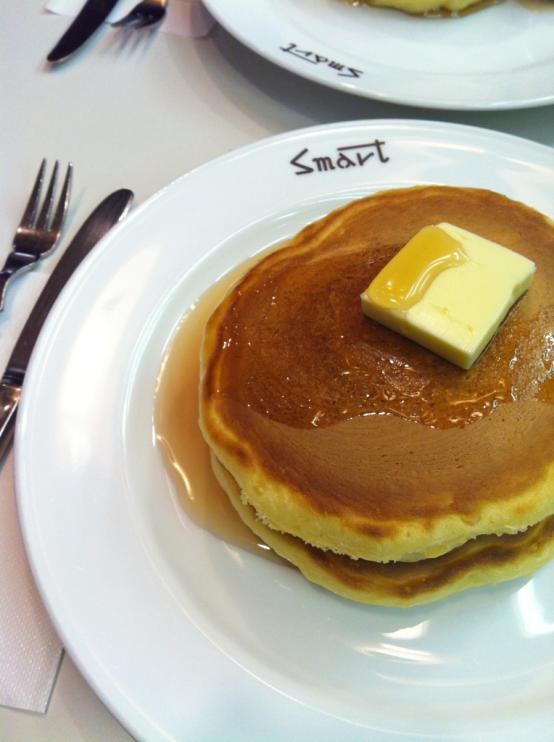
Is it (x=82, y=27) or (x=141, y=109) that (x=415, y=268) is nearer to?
(x=141, y=109)

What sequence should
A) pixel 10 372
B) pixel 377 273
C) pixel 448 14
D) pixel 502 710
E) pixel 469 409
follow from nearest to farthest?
pixel 502 710
pixel 469 409
pixel 377 273
pixel 10 372
pixel 448 14

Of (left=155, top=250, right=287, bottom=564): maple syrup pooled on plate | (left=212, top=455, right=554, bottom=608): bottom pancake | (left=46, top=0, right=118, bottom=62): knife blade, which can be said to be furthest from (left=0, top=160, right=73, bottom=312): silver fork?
(left=212, top=455, right=554, bottom=608): bottom pancake

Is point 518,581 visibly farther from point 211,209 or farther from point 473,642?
point 211,209

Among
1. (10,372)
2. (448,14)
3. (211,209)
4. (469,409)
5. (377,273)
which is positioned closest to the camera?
(469,409)

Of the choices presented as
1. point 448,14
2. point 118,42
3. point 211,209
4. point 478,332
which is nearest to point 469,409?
point 478,332

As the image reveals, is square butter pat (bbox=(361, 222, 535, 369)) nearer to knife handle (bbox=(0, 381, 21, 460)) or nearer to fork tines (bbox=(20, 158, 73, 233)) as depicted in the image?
knife handle (bbox=(0, 381, 21, 460))

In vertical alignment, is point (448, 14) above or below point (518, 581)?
above

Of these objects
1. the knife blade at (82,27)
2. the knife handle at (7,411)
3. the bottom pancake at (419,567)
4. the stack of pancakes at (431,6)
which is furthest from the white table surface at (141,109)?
the bottom pancake at (419,567)
